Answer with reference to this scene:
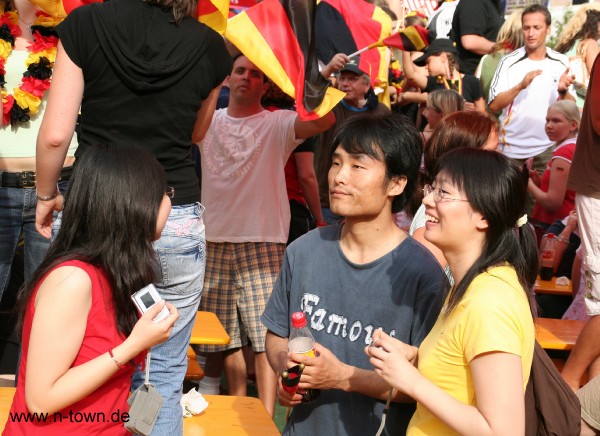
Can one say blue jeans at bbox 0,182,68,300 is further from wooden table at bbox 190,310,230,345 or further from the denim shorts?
the denim shorts

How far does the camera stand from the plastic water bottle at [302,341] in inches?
104

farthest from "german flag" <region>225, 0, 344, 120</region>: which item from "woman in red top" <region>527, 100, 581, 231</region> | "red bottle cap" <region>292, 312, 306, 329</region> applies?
"woman in red top" <region>527, 100, 581, 231</region>

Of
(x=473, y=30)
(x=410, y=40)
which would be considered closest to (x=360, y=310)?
(x=410, y=40)

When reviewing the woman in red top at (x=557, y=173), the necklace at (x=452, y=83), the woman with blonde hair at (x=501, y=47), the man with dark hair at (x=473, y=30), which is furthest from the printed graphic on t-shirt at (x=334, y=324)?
the man with dark hair at (x=473, y=30)

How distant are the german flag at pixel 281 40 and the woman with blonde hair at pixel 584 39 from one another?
3.64m

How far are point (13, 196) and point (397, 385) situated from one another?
7.78 ft

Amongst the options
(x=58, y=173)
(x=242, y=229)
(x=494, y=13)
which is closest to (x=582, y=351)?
(x=242, y=229)

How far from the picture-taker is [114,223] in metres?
2.71

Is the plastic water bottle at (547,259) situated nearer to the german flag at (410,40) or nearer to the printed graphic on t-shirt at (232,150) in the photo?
the german flag at (410,40)

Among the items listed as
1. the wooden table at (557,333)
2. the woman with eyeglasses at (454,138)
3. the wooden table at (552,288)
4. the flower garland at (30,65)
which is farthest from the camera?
the wooden table at (552,288)

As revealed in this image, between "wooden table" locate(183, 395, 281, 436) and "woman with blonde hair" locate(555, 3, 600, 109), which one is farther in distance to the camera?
"woman with blonde hair" locate(555, 3, 600, 109)

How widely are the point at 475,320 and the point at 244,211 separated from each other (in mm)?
2888

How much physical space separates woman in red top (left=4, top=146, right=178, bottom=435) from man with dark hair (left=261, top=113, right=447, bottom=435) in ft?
1.48

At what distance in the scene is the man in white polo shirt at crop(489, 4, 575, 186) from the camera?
25.5 feet
